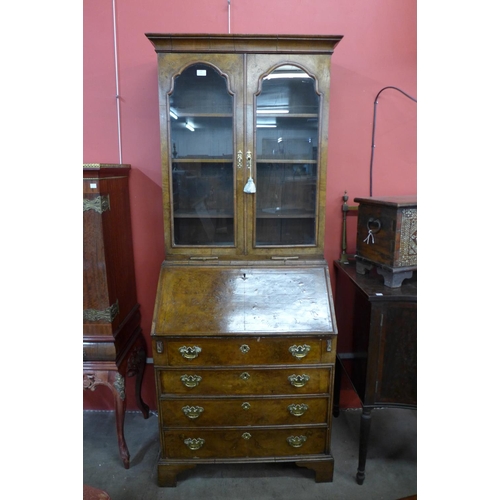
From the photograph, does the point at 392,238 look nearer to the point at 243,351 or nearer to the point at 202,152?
the point at 243,351

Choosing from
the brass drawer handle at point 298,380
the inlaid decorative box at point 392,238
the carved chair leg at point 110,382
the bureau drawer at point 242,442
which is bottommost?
the bureau drawer at point 242,442

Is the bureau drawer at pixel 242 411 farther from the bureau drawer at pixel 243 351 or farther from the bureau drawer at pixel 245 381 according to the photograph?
the bureau drawer at pixel 243 351

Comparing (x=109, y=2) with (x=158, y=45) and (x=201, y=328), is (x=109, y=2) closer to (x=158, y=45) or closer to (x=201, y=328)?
(x=158, y=45)

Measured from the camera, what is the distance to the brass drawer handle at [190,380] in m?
1.70

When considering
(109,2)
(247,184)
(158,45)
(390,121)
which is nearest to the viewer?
(158,45)

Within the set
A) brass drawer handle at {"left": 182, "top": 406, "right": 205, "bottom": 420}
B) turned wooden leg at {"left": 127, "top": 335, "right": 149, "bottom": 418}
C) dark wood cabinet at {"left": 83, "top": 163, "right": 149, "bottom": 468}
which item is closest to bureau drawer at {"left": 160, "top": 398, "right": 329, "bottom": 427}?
brass drawer handle at {"left": 182, "top": 406, "right": 205, "bottom": 420}

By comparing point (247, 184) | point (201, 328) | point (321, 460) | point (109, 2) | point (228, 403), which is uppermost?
point (109, 2)

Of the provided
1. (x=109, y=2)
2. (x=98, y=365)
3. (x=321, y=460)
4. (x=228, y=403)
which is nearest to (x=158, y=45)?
(x=109, y=2)

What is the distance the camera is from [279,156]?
71.8 inches

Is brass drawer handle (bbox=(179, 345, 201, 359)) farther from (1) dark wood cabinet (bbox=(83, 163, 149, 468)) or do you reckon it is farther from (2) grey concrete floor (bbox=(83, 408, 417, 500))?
(2) grey concrete floor (bbox=(83, 408, 417, 500))

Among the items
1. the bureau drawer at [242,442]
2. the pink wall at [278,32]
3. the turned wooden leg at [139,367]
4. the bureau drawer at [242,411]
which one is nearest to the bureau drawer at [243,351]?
the bureau drawer at [242,411]

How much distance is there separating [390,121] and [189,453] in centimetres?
217

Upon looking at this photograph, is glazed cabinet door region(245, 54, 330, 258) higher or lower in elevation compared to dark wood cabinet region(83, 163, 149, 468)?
higher

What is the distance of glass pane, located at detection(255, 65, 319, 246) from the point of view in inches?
68.5
